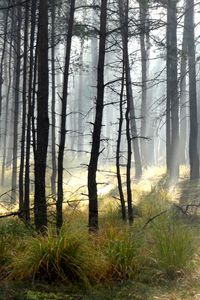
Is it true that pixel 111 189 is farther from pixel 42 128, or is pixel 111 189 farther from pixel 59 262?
pixel 59 262

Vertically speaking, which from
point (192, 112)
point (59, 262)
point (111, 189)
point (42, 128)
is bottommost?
point (59, 262)

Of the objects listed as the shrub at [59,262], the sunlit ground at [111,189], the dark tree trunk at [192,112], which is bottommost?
the shrub at [59,262]

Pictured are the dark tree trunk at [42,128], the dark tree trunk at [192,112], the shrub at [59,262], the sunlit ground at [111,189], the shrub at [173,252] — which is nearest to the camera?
the shrub at [59,262]

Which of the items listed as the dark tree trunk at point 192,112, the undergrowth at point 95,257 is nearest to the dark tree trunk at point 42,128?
the undergrowth at point 95,257

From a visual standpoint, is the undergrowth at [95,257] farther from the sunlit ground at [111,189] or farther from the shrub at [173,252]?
the sunlit ground at [111,189]

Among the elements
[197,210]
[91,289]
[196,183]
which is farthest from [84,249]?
[196,183]

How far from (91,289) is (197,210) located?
21.6 ft

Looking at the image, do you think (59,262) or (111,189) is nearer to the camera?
(59,262)

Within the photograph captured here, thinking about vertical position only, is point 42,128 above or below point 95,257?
above

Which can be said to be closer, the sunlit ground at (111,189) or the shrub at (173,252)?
the shrub at (173,252)

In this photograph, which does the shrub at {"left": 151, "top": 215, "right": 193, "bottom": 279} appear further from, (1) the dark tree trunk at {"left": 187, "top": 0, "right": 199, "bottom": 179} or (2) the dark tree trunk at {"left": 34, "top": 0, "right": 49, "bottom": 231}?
(1) the dark tree trunk at {"left": 187, "top": 0, "right": 199, "bottom": 179}

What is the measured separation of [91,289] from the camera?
5.65 metres

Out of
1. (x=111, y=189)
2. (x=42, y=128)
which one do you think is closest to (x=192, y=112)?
(x=111, y=189)

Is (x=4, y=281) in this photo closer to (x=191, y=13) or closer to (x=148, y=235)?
(x=148, y=235)
